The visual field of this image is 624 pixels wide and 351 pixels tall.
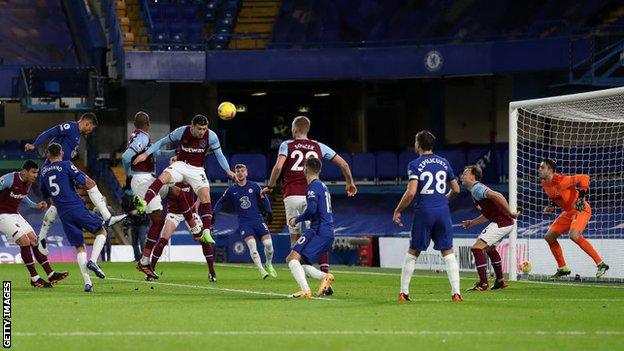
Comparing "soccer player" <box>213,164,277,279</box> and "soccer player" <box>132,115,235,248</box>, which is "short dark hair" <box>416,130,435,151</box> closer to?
"soccer player" <box>132,115,235,248</box>

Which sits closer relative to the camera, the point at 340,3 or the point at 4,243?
the point at 4,243

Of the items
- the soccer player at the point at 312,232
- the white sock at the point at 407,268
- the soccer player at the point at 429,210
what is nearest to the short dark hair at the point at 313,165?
the soccer player at the point at 312,232

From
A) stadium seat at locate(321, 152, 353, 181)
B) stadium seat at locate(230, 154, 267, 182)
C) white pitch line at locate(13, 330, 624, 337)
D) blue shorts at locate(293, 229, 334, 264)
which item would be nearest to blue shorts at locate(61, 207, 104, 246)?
blue shorts at locate(293, 229, 334, 264)

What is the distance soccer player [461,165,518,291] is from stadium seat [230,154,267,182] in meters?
22.8

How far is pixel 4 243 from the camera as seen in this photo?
37.2 m

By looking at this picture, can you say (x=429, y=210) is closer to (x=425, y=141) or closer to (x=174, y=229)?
(x=425, y=141)

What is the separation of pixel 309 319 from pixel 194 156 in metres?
7.64

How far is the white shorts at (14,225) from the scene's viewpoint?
66.7 feet

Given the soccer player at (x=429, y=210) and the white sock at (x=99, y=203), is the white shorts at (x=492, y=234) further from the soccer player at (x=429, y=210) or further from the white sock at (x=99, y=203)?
the white sock at (x=99, y=203)

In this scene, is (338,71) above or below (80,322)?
above

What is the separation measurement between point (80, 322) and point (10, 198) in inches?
300

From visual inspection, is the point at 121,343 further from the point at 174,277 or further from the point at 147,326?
the point at 174,277

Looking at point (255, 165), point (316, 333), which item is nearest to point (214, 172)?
point (255, 165)

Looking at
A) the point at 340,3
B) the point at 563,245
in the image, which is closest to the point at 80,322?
the point at 563,245
